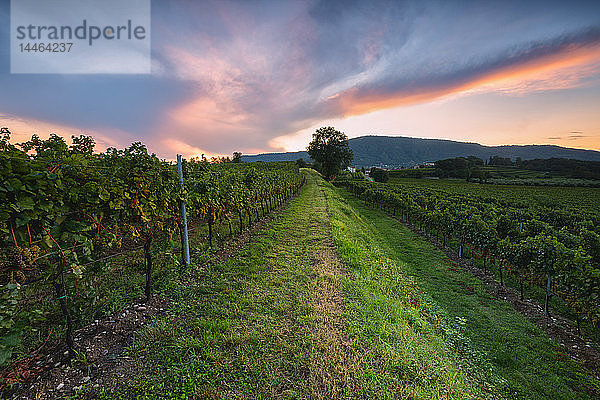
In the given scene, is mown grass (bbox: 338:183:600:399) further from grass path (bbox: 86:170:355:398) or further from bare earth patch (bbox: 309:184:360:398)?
grass path (bbox: 86:170:355:398)

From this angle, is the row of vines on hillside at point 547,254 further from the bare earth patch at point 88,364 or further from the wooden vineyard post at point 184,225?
the wooden vineyard post at point 184,225

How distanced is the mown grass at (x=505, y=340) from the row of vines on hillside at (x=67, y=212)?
770cm

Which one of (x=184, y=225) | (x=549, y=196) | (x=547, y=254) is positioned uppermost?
(x=549, y=196)

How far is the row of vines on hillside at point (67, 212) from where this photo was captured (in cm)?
281

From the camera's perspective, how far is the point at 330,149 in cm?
5784

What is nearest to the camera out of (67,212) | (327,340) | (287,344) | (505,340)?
(67,212)

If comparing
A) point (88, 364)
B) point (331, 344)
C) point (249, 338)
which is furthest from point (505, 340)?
point (88, 364)

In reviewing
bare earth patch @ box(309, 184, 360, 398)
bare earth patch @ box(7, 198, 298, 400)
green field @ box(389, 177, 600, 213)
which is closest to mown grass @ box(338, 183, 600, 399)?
bare earth patch @ box(309, 184, 360, 398)

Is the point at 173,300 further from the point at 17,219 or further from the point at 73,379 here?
the point at 17,219

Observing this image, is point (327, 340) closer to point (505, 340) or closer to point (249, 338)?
point (249, 338)

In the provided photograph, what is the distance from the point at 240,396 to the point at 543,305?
9812mm

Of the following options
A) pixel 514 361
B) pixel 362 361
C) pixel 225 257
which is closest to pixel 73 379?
pixel 362 361

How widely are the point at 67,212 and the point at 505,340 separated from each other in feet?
31.8

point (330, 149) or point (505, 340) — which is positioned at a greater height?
point (330, 149)
